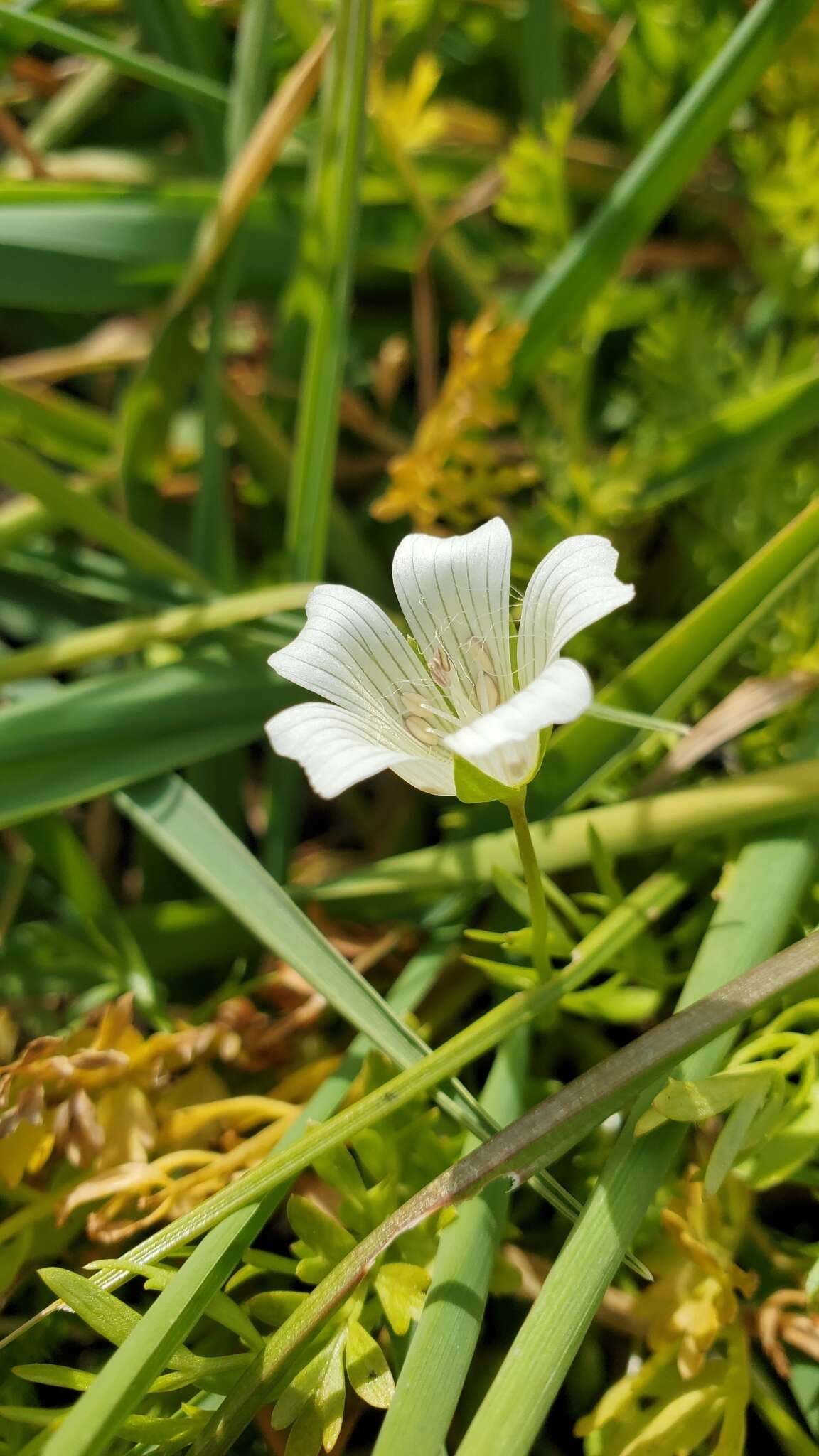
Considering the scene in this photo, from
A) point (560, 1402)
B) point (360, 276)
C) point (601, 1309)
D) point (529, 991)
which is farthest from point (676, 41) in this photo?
point (560, 1402)

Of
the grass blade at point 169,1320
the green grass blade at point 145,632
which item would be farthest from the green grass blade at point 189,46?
the grass blade at point 169,1320

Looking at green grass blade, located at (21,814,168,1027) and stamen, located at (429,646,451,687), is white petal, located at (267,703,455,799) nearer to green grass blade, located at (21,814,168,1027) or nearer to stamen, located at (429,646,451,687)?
stamen, located at (429,646,451,687)

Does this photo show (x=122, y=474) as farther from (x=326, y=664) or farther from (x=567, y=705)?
(x=567, y=705)

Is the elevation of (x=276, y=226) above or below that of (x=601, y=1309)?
above

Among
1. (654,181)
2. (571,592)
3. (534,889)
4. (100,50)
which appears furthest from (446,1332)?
(100,50)

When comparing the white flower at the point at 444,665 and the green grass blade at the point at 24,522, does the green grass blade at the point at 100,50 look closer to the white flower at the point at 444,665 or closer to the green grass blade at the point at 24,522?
the green grass blade at the point at 24,522

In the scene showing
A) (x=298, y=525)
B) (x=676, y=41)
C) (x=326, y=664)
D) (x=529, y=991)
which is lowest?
(x=529, y=991)

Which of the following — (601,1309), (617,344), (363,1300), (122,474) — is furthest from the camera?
(617,344)
